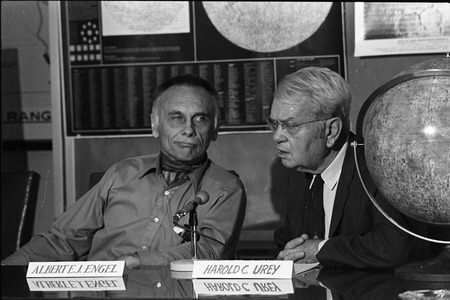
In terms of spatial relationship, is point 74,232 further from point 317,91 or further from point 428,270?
point 428,270

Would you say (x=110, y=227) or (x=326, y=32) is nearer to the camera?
(x=110, y=227)

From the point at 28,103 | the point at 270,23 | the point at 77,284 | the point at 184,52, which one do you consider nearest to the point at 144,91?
the point at 184,52

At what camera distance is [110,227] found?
3.17 m

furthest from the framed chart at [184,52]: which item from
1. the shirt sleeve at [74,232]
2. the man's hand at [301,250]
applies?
the man's hand at [301,250]

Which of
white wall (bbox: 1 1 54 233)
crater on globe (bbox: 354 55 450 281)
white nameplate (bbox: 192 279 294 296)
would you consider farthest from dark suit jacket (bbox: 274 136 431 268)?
white wall (bbox: 1 1 54 233)

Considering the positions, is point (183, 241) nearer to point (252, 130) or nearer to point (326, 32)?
point (252, 130)

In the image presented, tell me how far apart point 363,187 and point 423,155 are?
1.38ft

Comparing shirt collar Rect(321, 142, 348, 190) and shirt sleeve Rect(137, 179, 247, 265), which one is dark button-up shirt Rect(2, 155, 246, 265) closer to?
shirt sleeve Rect(137, 179, 247, 265)

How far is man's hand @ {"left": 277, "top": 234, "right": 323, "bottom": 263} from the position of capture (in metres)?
2.69

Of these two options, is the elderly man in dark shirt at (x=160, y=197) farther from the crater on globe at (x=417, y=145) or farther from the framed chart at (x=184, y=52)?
the framed chart at (x=184, y=52)

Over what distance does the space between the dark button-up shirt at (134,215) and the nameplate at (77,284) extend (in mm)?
669

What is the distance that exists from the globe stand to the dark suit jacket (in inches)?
6.3

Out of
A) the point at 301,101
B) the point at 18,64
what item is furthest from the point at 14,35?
the point at 301,101

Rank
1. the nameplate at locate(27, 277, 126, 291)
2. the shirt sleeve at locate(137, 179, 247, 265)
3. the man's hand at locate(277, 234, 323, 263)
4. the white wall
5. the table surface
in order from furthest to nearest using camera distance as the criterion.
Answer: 1. the white wall
2. the shirt sleeve at locate(137, 179, 247, 265)
3. the man's hand at locate(277, 234, 323, 263)
4. the nameplate at locate(27, 277, 126, 291)
5. the table surface
